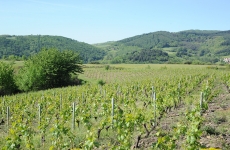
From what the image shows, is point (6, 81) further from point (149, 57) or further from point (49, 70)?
point (149, 57)

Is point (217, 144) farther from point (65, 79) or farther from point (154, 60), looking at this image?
point (154, 60)

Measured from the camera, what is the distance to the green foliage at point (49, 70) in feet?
152

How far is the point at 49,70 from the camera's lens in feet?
159

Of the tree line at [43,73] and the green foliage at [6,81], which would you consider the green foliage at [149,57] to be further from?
the green foliage at [6,81]

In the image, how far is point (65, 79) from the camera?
51656 millimetres

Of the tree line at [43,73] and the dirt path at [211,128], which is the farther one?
the tree line at [43,73]

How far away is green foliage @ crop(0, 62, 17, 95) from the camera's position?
1862 inches

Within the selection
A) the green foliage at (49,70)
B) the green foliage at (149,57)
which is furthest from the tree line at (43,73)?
the green foliage at (149,57)

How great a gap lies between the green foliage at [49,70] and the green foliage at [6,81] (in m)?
1.76

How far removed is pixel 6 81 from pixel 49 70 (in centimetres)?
834

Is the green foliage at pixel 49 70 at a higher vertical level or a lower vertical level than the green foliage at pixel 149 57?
lower

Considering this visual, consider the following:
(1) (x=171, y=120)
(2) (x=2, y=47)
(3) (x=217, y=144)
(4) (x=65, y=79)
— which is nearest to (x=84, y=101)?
(1) (x=171, y=120)

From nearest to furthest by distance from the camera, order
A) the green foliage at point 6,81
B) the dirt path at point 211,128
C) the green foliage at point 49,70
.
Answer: the dirt path at point 211,128 → the green foliage at point 49,70 → the green foliage at point 6,81

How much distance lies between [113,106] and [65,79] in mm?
39596
